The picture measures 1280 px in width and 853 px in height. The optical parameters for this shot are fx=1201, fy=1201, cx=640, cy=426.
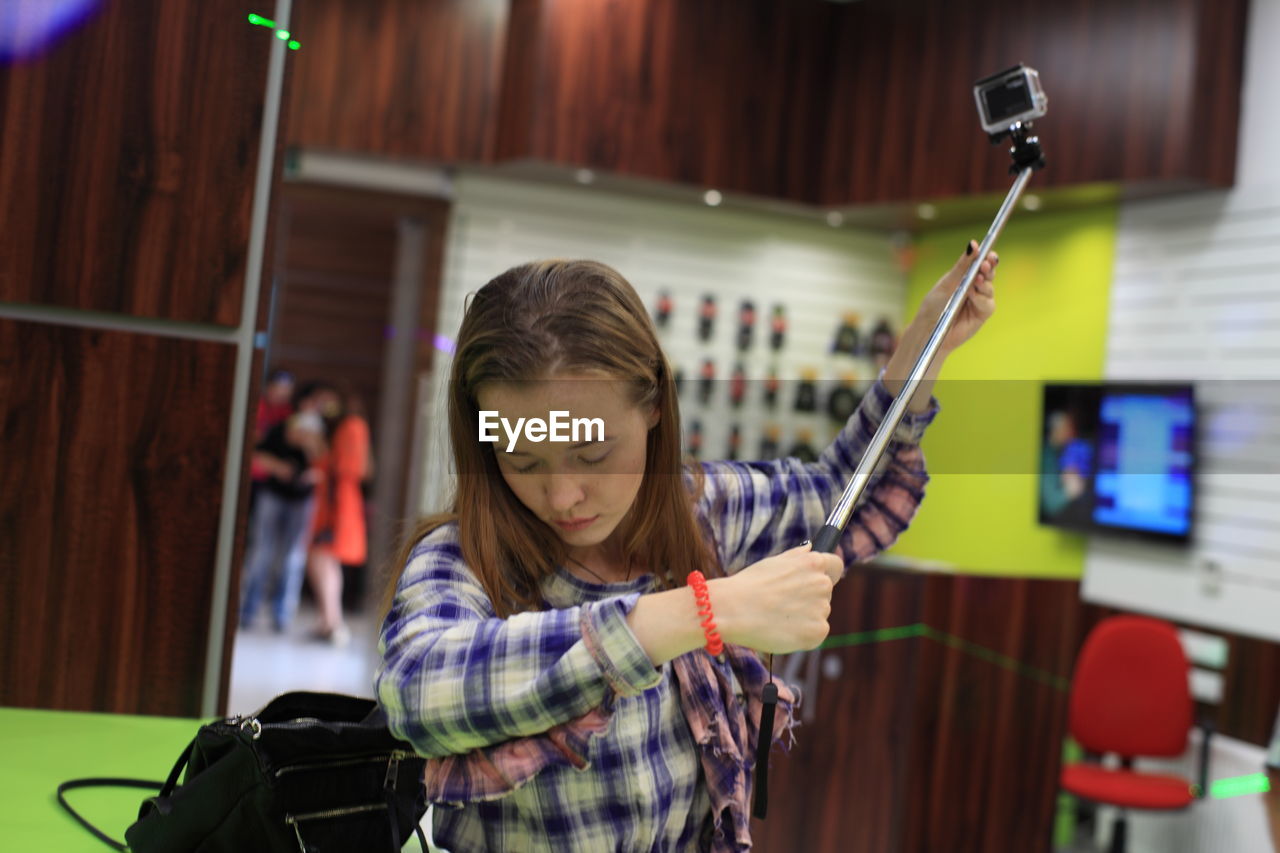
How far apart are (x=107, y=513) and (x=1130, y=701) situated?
3.69 meters

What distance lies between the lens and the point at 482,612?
111 centimetres

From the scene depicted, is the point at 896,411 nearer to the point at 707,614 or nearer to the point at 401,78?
the point at 707,614

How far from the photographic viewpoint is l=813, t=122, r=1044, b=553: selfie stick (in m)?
1.09

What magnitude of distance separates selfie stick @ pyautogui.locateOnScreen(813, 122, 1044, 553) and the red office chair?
10.9ft

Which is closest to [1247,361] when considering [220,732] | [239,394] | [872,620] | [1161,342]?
[1161,342]

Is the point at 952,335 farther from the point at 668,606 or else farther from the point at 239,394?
the point at 239,394

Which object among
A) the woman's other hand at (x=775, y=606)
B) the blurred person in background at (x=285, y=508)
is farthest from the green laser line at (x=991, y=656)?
the blurred person in background at (x=285, y=508)

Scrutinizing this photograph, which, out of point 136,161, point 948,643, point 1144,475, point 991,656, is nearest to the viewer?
point 136,161

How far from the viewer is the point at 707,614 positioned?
95 centimetres

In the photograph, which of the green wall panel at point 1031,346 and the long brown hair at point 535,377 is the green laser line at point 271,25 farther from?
the green wall panel at point 1031,346

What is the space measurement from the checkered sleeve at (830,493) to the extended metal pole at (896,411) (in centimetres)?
17

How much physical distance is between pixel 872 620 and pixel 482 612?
2.86 metres

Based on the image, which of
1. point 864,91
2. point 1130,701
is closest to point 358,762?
point 1130,701

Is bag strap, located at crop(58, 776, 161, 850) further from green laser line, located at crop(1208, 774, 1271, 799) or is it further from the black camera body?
green laser line, located at crop(1208, 774, 1271, 799)
